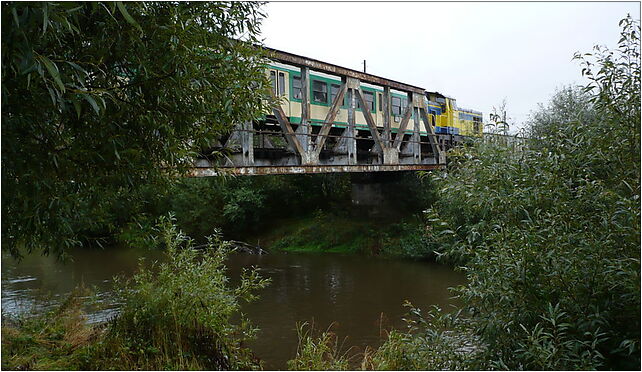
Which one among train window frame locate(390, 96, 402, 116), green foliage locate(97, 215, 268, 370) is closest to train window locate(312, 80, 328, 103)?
train window frame locate(390, 96, 402, 116)

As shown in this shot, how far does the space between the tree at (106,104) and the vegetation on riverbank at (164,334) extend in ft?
5.32

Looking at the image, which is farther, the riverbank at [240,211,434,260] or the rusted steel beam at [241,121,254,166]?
the riverbank at [240,211,434,260]

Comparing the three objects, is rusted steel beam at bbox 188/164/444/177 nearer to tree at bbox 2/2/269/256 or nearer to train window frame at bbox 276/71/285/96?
train window frame at bbox 276/71/285/96

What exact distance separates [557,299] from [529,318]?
29 centimetres

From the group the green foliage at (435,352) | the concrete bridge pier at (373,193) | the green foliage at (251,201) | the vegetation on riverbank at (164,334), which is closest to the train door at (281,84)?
the concrete bridge pier at (373,193)

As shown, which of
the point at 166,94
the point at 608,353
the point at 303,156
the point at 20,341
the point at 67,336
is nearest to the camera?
the point at 166,94

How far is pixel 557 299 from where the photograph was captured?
15.5 feet

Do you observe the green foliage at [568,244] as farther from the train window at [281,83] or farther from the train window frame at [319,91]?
the train window frame at [319,91]

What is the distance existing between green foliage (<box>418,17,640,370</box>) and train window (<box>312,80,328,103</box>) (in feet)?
36.5

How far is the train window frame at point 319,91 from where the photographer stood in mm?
16134

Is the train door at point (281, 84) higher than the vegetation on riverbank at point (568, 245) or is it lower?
higher

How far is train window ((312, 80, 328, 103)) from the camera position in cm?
1617

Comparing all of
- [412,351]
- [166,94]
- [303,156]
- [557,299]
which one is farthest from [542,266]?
[303,156]

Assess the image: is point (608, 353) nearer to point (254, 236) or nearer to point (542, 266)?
point (542, 266)
